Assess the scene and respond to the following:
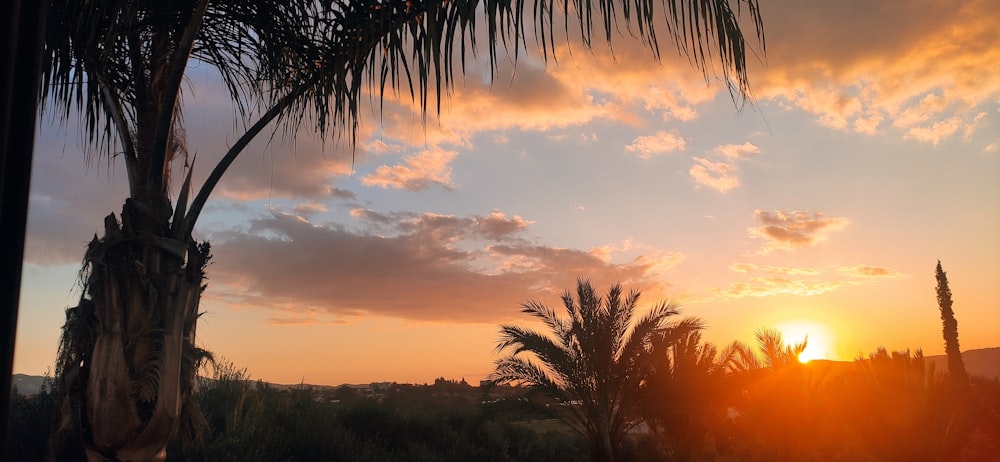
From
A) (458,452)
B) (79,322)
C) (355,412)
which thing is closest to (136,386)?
(79,322)

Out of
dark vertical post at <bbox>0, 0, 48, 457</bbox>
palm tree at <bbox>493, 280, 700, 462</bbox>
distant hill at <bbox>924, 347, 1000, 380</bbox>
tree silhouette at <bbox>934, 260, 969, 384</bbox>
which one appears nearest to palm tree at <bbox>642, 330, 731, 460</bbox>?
palm tree at <bbox>493, 280, 700, 462</bbox>

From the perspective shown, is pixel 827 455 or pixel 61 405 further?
pixel 827 455

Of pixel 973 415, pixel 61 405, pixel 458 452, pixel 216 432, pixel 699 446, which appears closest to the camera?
pixel 61 405

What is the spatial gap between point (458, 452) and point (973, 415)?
17839 mm

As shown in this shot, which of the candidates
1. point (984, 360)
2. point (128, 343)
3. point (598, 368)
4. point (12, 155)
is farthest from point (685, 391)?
point (984, 360)

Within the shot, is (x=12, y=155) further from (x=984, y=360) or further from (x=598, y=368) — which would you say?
(x=984, y=360)

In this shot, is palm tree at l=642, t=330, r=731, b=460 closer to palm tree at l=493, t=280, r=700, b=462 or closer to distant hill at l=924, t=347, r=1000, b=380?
palm tree at l=493, t=280, r=700, b=462

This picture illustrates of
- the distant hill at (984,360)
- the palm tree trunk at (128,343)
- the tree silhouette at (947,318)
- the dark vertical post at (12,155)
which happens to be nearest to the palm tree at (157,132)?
the palm tree trunk at (128,343)

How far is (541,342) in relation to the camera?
17.6 m

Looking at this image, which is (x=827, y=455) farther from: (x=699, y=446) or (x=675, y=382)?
(x=675, y=382)

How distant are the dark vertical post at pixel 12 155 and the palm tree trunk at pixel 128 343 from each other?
4.98 metres

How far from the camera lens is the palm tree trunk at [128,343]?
5.36m

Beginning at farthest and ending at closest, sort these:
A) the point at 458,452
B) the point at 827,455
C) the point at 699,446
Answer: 1. the point at 827,455
2. the point at 699,446
3. the point at 458,452

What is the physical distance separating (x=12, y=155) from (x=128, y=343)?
5.13 m
